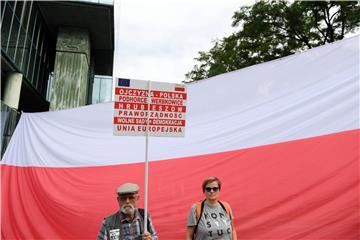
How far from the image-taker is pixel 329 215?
11.3 feet

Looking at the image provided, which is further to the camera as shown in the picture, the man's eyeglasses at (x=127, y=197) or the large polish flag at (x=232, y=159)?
the large polish flag at (x=232, y=159)

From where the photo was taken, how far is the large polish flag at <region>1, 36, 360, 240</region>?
3.63 meters

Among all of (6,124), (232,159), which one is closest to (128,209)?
(232,159)

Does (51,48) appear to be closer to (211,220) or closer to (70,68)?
(70,68)

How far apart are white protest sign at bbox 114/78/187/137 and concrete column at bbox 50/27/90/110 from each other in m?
13.1

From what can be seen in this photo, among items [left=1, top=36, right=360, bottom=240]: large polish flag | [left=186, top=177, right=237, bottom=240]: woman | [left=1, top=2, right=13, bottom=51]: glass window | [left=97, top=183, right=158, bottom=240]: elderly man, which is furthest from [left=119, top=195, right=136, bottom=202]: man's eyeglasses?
[left=1, top=2, right=13, bottom=51]: glass window

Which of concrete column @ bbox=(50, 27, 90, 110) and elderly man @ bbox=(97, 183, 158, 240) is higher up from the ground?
concrete column @ bbox=(50, 27, 90, 110)

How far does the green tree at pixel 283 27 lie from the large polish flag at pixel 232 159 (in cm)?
1211

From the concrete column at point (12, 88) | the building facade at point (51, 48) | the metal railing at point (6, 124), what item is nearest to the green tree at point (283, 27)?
the building facade at point (51, 48)

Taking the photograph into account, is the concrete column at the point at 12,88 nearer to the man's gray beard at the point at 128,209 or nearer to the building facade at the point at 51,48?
the building facade at the point at 51,48

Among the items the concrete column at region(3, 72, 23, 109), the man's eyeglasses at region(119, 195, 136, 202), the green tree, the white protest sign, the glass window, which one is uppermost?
the green tree

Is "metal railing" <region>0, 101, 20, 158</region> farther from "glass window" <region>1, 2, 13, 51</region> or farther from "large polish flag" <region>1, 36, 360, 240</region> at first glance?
"glass window" <region>1, 2, 13, 51</region>

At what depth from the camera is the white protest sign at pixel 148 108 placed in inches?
134

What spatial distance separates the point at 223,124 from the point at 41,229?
9.84 ft
